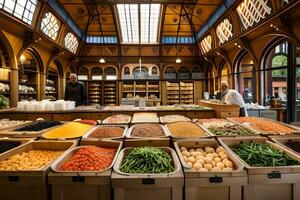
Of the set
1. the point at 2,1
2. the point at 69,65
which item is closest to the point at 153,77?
the point at 69,65

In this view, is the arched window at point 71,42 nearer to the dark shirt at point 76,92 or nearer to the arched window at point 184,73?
the dark shirt at point 76,92

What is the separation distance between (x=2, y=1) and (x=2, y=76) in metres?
1.99

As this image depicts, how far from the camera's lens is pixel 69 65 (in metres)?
12.5

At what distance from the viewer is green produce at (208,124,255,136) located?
327 cm

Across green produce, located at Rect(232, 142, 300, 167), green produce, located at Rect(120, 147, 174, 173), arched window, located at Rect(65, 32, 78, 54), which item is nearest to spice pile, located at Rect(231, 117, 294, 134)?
green produce, located at Rect(232, 142, 300, 167)

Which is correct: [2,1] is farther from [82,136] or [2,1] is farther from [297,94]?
[297,94]

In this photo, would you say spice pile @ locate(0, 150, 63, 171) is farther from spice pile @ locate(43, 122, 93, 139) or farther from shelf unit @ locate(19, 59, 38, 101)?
shelf unit @ locate(19, 59, 38, 101)

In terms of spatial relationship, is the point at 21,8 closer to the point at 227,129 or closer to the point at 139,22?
the point at 227,129

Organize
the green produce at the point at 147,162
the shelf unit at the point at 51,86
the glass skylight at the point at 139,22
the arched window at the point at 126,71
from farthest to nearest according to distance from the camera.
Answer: the arched window at the point at 126,71
the glass skylight at the point at 139,22
the shelf unit at the point at 51,86
the green produce at the point at 147,162

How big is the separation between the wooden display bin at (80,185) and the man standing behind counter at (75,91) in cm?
448

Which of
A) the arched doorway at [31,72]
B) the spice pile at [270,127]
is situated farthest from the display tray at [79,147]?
the arched doorway at [31,72]

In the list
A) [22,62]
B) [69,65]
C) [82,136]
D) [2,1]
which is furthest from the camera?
[69,65]

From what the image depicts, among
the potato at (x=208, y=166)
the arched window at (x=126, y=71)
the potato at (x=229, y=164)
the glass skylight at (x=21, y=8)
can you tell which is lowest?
the potato at (x=208, y=166)

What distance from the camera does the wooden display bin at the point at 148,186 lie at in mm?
1993
